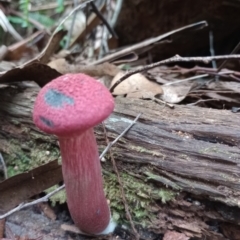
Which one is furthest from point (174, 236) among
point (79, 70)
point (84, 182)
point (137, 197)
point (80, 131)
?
point (79, 70)

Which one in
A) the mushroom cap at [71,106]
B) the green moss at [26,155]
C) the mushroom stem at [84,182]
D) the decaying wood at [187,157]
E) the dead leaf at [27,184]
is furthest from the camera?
the green moss at [26,155]

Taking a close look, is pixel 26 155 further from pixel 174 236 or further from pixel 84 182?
pixel 174 236

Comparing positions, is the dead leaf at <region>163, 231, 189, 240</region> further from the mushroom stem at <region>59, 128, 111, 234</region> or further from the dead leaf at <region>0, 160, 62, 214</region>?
the dead leaf at <region>0, 160, 62, 214</region>

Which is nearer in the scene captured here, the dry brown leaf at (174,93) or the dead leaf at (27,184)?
the dead leaf at (27,184)

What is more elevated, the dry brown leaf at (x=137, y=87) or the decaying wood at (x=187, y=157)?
the dry brown leaf at (x=137, y=87)

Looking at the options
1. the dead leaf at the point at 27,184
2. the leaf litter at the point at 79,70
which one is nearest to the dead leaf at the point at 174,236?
the leaf litter at the point at 79,70

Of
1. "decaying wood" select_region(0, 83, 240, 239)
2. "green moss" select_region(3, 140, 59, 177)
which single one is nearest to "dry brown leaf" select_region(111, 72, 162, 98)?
"decaying wood" select_region(0, 83, 240, 239)

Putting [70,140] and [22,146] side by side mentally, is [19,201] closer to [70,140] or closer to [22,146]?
[22,146]

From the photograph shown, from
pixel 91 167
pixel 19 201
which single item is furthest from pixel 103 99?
pixel 19 201

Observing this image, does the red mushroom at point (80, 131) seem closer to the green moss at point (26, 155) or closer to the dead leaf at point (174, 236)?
the dead leaf at point (174, 236)
